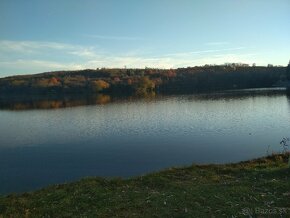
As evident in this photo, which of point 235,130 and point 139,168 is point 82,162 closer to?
point 139,168

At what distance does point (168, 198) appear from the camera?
12.1m

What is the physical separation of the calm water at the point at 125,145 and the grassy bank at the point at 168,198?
29.1 ft

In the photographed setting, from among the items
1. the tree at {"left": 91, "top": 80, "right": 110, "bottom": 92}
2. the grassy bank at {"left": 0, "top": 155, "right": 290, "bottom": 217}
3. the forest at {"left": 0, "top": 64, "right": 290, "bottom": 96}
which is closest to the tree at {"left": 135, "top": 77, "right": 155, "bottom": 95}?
the forest at {"left": 0, "top": 64, "right": 290, "bottom": 96}

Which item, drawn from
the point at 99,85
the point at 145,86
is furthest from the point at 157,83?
the point at 99,85

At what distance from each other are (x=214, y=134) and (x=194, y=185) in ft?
80.1

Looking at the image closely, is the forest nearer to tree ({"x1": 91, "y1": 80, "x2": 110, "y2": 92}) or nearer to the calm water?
tree ({"x1": 91, "y1": 80, "x2": 110, "y2": 92})

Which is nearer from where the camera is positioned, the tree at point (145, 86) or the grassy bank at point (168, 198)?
the grassy bank at point (168, 198)

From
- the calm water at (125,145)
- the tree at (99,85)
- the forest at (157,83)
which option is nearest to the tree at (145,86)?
the forest at (157,83)

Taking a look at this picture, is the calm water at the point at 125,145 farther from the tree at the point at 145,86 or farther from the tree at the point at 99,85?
the tree at the point at 145,86

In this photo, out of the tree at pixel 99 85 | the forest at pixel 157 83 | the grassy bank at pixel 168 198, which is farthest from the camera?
→ the forest at pixel 157 83

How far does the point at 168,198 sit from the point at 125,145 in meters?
22.3

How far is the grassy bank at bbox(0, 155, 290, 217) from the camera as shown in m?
10.8

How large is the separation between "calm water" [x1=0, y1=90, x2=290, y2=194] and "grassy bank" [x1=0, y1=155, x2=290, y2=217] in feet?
29.1

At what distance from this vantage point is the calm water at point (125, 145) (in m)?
25.7
